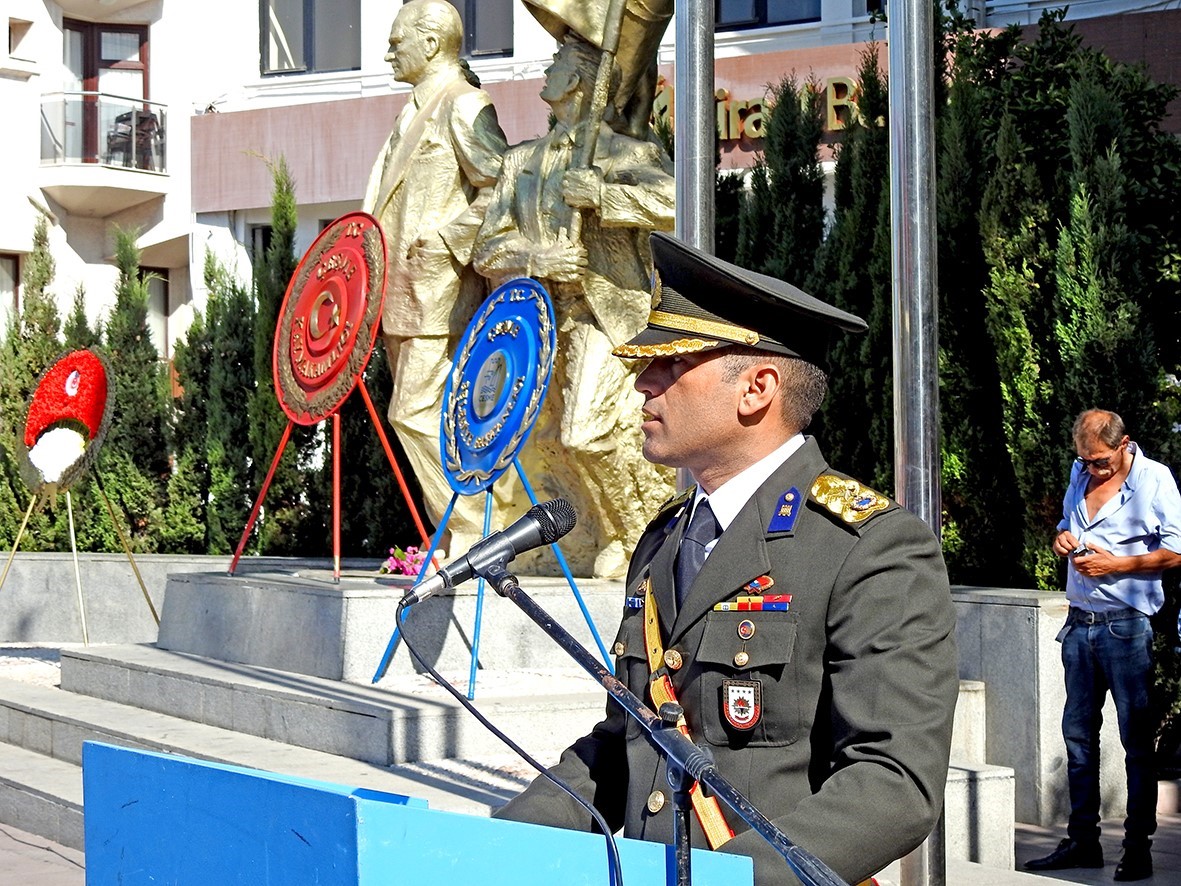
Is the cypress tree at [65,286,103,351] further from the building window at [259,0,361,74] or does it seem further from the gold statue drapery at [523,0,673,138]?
the gold statue drapery at [523,0,673,138]

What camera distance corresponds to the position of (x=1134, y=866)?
6.11 metres

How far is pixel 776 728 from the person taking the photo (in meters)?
2.38

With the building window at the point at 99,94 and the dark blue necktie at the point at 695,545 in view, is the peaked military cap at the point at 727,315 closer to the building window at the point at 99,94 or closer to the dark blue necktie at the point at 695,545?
the dark blue necktie at the point at 695,545

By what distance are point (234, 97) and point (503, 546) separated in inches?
752

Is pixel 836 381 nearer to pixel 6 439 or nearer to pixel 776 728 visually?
pixel 776 728

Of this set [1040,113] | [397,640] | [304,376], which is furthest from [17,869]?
[1040,113]

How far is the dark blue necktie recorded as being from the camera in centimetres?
257

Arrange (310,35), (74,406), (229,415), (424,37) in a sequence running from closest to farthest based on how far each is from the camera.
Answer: (424,37), (74,406), (229,415), (310,35)

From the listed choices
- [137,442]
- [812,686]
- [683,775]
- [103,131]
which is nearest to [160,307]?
[103,131]

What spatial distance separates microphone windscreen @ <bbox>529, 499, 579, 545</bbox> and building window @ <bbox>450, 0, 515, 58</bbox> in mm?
17104

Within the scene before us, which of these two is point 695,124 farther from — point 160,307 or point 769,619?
point 160,307

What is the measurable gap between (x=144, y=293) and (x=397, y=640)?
8607mm

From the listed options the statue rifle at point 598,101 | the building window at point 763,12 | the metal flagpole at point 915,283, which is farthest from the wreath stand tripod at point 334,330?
the building window at point 763,12

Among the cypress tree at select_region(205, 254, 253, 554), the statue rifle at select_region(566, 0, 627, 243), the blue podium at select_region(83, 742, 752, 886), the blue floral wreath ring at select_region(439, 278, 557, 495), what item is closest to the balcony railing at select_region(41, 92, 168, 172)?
the cypress tree at select_region(205, 254, 253, 554)
